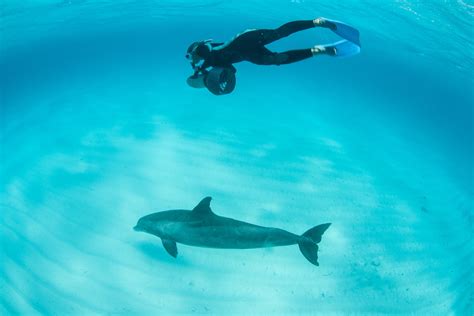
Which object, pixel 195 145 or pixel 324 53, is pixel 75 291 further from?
pixel 324 53

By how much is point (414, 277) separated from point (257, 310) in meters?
4.61

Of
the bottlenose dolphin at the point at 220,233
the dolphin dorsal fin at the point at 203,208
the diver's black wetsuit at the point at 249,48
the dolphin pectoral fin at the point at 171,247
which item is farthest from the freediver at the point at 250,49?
the dolphin pectoral fin at the point at 171,247

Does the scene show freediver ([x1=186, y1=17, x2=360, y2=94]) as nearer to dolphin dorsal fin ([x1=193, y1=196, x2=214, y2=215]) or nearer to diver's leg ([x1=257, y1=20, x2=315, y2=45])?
diver's leg ([x1=257, y1=20, x2=315, y2=45])

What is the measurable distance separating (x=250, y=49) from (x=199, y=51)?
97 cm

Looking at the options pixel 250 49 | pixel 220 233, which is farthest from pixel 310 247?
pixel 250 49

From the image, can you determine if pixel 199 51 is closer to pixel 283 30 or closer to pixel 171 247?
pixel 283 30

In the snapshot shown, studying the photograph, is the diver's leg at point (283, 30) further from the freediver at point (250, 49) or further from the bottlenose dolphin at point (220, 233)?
the bottlenose dolphin at point (220, 233)

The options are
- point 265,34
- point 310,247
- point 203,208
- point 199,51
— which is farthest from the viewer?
point 310,247

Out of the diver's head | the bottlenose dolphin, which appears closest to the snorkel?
the diver's head

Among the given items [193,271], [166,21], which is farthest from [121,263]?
[166,21]

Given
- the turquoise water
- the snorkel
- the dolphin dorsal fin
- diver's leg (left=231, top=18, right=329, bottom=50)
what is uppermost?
diver's leg (left=231, top=18, right=329, bottom=50)

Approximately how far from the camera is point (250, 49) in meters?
5.82

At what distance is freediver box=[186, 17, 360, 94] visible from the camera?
18.5 ft

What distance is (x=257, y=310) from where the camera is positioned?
24.1ft
